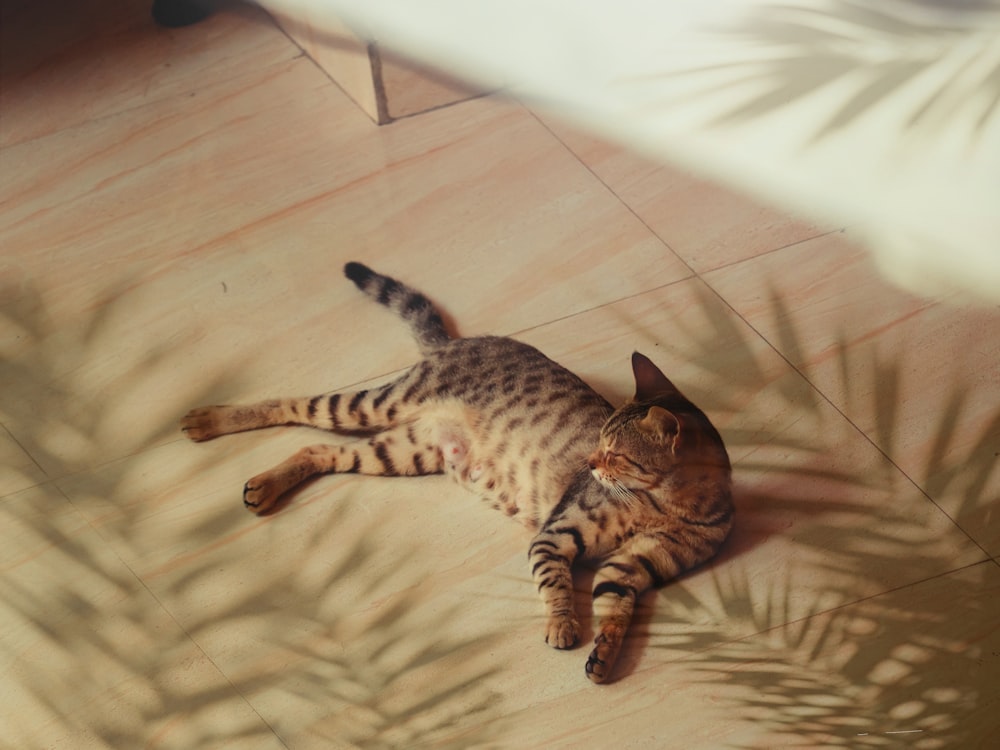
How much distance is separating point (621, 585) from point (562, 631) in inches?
2.8

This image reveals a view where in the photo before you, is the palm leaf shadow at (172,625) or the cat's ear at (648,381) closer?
the palm leaf shadow at (172,625)

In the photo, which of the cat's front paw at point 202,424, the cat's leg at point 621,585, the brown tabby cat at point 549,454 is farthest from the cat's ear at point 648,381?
the cat's front paw at point 202,424

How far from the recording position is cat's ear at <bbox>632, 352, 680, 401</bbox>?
46.0 inches

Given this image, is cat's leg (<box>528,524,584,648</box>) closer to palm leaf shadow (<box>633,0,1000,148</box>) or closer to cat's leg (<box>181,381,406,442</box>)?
cat's leg (<box>181,381,406,442</box>)

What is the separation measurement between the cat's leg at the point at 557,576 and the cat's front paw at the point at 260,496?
25 cm

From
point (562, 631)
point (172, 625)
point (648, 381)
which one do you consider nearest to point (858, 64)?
point (648, 381)

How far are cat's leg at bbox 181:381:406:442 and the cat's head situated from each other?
23 cm

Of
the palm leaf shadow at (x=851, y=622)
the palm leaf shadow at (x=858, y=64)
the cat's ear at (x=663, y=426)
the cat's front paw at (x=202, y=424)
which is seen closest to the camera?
the palm leaf shadow at (x=851, y=622)

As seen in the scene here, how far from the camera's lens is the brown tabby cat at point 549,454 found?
1.09 m

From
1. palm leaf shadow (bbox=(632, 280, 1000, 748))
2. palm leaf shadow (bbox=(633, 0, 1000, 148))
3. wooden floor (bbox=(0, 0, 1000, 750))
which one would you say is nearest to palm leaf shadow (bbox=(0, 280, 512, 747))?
wooden floor (bbox=(0, 0, 1000, 750))

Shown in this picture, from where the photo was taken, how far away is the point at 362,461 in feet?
3.91

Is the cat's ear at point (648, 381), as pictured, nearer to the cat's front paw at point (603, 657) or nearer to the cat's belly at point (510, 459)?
the cat's belly at point (510, 459)

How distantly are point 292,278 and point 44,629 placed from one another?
1.55 feet

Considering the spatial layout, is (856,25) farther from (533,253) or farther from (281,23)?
(281,23)
